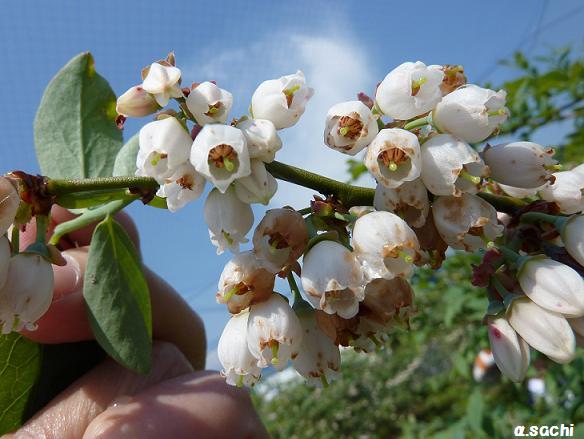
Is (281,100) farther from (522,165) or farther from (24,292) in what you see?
(24,292)

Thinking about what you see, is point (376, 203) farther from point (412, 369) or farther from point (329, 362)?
point (412, 369)

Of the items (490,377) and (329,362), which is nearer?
(329,362)

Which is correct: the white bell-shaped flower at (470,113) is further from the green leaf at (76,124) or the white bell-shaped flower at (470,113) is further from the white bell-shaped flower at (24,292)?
the green leaf at (76,124)

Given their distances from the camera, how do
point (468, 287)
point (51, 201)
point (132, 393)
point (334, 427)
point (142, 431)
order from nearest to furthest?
1. point (51, 201)
2. point (142, 431)
3. point (132, 393)
4. point (468, 287)
5. point (334, 427)

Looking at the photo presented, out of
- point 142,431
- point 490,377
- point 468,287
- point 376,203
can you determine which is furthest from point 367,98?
point 490,377

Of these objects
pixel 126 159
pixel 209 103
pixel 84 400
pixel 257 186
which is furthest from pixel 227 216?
pixel 84 400

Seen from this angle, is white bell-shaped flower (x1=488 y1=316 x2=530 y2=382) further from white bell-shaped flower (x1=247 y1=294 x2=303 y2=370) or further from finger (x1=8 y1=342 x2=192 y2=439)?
finger (x1=8 y1=342 x2=192 y2=439)
